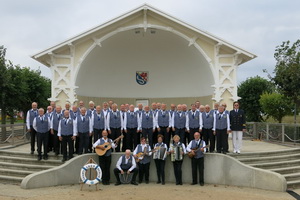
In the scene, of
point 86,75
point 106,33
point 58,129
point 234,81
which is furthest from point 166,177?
point 86,75

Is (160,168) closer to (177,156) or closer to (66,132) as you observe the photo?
(177,156)

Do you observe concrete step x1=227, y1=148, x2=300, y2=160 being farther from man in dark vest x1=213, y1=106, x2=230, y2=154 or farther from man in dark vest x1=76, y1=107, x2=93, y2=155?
man in dark vest x1=76, y1=107, x2=93, y2=155

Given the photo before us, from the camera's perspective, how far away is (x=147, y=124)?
11773 millimetres

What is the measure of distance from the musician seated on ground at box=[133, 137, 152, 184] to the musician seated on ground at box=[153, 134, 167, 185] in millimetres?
230

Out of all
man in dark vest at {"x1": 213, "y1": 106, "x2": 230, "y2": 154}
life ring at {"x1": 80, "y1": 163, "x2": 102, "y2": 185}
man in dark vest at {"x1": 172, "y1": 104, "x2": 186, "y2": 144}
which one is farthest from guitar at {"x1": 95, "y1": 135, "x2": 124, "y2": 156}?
man in dark vest at {"x1": 213, "y1": 106, "x2": 230, "y2": 154}

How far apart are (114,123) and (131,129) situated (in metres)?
0.62

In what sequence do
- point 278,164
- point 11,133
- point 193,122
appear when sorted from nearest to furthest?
1. point 278,164
2. point 193,122
3. point 11,133

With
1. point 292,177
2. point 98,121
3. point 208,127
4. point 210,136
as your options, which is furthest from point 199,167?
point 98,121

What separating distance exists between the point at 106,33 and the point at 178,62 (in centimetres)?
539

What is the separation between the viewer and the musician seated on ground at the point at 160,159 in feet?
35.5

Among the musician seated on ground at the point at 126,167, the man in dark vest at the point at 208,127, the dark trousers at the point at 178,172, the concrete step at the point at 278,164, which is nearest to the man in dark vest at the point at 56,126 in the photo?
the musician seated on ground at the point at 126,167

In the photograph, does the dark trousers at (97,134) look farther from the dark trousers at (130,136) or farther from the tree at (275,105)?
the tree at (275,105)

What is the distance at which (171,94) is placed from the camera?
20.9 m

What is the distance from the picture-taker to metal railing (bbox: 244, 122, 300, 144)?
48.2 feet
